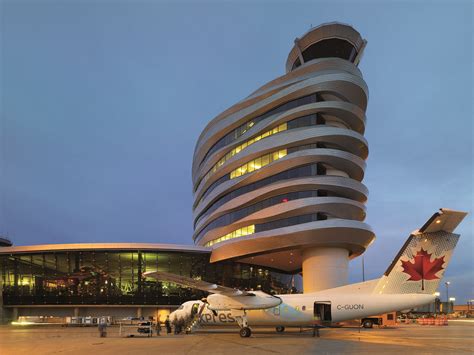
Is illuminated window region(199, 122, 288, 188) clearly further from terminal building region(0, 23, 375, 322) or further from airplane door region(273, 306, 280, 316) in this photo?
airplane door region(273, 306, 280, 316)

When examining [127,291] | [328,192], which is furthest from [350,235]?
[127,291]

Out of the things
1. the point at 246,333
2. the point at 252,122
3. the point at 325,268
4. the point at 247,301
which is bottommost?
the point at 246,333

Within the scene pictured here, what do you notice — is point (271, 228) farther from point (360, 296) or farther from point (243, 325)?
point (360, 296)

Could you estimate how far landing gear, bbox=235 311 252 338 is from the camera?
2770 cm

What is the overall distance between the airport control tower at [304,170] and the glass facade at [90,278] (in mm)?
8030

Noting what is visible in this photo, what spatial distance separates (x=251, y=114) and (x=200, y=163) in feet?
63.9

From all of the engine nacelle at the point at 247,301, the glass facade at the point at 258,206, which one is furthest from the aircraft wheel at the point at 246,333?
the glass facade at the point at 258,206

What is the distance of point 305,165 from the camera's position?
175 feet

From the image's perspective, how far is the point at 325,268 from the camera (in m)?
50.7

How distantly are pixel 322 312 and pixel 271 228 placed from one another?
26.4 meters

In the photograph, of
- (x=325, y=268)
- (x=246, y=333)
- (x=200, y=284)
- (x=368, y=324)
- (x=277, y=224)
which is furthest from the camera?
(x=277, y=224)

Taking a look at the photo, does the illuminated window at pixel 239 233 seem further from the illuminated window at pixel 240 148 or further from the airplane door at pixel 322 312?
the airplane door at pixel 322 312

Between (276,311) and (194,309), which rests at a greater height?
(276,311)

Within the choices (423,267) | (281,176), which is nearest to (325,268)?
(281,176)
